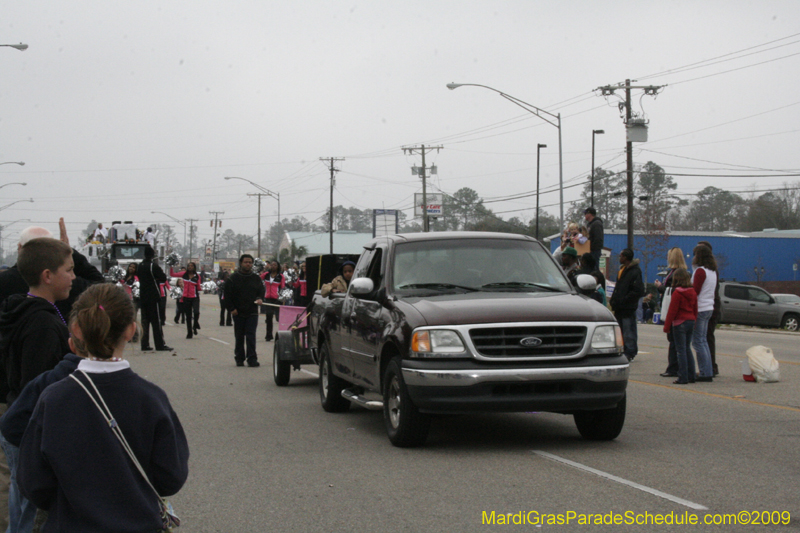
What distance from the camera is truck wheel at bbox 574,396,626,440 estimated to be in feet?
26.2

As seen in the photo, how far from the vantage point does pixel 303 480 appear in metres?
6.72

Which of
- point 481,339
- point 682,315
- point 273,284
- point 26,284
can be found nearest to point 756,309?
point 273,284

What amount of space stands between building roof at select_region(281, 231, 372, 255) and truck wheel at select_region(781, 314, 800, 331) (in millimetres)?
82809

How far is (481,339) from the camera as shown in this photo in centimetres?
743

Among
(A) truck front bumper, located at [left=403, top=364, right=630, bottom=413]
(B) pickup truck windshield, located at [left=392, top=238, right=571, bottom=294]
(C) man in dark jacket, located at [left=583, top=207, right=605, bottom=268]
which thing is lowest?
(A) truck front bumper, located at [left=403, top=364, right=630, bottom=413]

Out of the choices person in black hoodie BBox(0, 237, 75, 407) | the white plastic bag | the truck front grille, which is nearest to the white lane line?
the truck front grille

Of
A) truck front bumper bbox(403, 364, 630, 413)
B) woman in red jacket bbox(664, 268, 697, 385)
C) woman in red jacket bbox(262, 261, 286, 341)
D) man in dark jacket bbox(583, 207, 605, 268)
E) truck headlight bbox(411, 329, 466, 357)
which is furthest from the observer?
woman in red jacket bbox(262, 261, 286, 341)

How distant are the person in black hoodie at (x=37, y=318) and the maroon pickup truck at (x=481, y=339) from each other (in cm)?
379

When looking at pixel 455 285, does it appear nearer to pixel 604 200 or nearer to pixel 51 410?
pixel 51 410

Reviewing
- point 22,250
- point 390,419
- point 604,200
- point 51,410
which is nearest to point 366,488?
point 390,419

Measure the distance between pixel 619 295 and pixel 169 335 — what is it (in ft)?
46.7

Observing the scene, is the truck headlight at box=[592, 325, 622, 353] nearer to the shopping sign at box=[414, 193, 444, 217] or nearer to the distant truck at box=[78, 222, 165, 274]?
the distant truck at box=[78, 222, 165, 274]

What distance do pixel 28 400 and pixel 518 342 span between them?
15.4 feet

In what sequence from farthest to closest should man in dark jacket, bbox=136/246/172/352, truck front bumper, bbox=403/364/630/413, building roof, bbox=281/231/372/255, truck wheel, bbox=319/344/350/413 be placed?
building roof, bbox=281/231/372/255, man in dark jacket, bbox=136/246/172/352, truck wheel, bbox=319/344/350/413, truck front bumper, bbox=403/364/630/413
